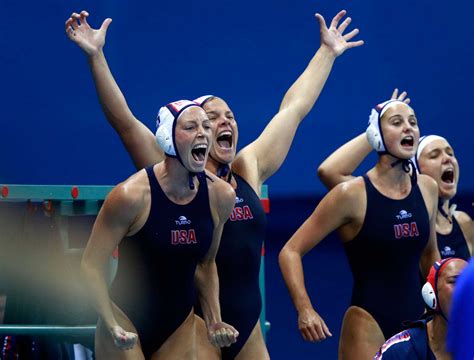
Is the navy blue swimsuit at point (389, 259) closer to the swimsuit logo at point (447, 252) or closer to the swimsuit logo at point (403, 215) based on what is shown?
the swimsuit logo at point (403, 215)

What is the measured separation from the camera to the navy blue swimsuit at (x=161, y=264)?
3.87 meters

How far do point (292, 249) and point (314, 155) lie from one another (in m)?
2.29

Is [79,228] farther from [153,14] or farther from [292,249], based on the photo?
[153,14]

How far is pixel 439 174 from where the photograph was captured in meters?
5.64

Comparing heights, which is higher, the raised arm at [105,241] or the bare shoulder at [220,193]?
the bare shoulder at [220,193]

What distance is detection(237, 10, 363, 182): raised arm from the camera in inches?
184

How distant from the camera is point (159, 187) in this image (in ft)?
12.8

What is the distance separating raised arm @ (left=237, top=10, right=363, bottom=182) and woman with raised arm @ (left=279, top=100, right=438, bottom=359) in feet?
1.10

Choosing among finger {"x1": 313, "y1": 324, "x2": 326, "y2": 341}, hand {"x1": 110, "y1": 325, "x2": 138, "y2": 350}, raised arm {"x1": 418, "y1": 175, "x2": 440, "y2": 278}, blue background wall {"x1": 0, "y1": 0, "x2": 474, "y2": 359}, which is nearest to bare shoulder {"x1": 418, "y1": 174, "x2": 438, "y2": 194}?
raised arm {"x1": 418, "y1": 175, "x2": 440, "y2": 278}

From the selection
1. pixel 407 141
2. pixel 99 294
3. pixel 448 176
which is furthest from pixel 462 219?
pixel 99 294

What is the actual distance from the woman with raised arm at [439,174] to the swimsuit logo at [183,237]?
1.55 meters

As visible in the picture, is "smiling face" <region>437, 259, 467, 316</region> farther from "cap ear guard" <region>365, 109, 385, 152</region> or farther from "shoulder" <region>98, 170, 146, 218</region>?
"shoulder" <region>98, 170, 146, 218</region>

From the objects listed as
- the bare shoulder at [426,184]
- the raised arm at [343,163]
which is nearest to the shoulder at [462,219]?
the raised arm at [343,163]

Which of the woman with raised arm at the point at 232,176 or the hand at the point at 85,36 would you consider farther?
the hand at the point at 85,36
